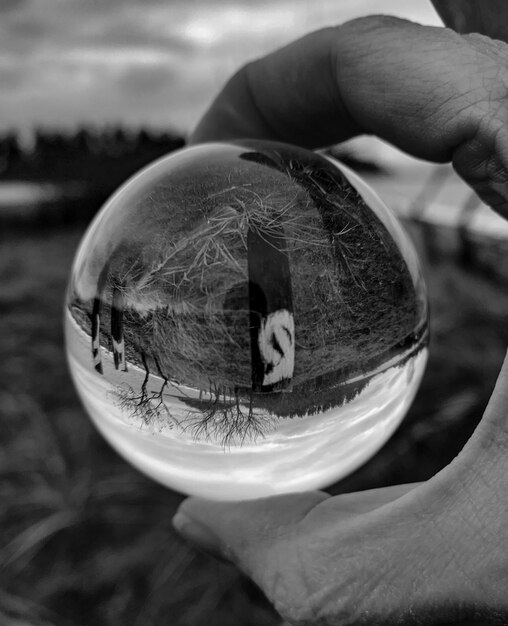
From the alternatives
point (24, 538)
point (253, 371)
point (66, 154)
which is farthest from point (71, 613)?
point (66, 154)

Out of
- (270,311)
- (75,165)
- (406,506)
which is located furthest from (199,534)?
(75,165)

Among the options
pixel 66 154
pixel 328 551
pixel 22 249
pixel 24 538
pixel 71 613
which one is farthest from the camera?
pixel 66 154

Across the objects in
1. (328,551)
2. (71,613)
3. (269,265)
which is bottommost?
(71,613)

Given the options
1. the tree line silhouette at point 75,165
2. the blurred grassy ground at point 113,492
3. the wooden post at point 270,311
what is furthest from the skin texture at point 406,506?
the tree line silhouette at point 75,165

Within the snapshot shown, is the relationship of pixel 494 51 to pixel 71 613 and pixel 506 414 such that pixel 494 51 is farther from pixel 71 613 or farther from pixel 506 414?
pixel 71 613

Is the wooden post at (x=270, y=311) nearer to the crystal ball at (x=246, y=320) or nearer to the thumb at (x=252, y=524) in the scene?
the crystal ball at (x=246, y=320)

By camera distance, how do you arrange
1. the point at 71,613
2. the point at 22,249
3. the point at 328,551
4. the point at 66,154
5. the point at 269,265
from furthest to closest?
the point at 66,154 → the point at 22,249 → the point at 71,613 → the point at 328,551 → the point at 269,265

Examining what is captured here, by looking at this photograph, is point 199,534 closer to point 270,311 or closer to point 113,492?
point 270,311
